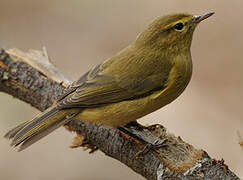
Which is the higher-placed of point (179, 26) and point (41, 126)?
point (179, 26)

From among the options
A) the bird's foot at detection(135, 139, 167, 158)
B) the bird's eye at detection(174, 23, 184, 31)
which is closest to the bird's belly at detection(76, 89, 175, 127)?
the bird's foot at detection(135, 139, 167, 158)

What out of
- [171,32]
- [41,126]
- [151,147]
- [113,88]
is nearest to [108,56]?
[171,32]

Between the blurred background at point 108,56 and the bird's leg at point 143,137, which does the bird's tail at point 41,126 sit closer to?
the bird's leg at point 143,137

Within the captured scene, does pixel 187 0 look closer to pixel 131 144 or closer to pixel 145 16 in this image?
pixel 145 16

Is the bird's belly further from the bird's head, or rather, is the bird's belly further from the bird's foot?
the bird's head

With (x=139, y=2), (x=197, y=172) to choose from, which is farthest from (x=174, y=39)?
(x=139, y=2)

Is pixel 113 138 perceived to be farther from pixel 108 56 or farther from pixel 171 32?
pixel 108 56
